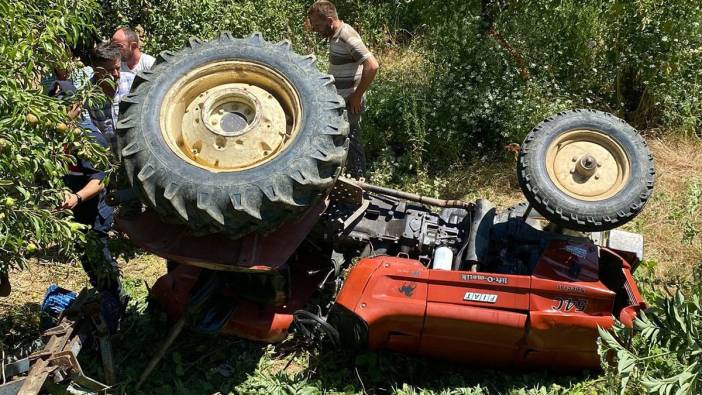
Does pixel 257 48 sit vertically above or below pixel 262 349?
above

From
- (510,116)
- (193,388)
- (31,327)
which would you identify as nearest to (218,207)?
(193,388)

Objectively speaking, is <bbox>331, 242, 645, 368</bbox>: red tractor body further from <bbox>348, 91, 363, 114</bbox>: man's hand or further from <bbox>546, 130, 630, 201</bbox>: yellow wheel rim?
<bbox>348, 91, 363, 114</bbox>: man's hand

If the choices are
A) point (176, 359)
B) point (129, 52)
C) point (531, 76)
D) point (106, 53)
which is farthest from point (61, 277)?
point (531, 76)

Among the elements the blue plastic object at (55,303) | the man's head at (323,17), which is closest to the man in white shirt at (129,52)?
the man's head at (323,17)

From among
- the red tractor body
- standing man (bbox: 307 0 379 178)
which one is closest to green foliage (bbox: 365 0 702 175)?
standing man (bbox: 307 0 379 178)

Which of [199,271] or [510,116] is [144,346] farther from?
[510,116]

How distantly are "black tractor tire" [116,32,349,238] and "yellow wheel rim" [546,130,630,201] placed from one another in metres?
1.18

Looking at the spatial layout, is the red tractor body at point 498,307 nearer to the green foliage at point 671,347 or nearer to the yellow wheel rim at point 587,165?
the yellow wheel rim at point 587,165

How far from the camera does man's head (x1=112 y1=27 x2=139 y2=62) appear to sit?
14.9 ft

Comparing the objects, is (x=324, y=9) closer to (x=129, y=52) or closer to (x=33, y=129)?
(x=129, y=52)

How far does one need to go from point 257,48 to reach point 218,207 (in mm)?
892

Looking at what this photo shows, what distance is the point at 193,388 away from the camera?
3791 mm

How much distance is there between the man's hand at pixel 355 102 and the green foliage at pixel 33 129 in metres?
2.06

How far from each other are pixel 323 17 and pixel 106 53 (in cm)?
146
